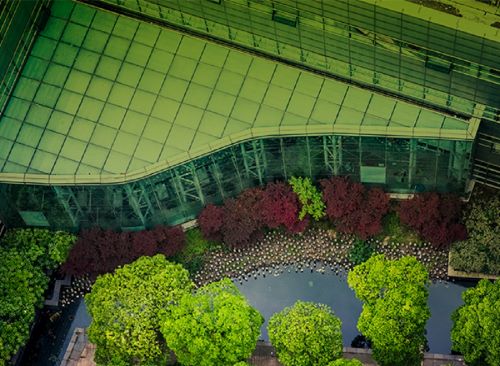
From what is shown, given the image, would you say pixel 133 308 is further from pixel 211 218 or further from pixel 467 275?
pixel 467 275

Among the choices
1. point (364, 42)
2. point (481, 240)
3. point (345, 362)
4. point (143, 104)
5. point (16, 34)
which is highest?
point (364, 42)

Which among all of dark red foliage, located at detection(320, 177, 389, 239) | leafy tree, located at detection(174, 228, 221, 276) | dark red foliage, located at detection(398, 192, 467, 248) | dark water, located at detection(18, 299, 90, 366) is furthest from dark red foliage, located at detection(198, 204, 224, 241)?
dark red foliage, located at detection(398, 192, 467, 248)

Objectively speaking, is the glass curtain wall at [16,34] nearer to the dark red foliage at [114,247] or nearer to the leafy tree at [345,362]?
the dark red foliage at [114,247]

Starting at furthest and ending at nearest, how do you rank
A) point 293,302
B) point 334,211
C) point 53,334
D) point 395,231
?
point 53,334 < point 395,231 < point 293,302 < point 334,211

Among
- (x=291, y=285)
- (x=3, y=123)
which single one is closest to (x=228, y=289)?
(x=291, y=285)

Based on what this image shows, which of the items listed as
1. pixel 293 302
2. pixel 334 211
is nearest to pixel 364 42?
pixel 334 211

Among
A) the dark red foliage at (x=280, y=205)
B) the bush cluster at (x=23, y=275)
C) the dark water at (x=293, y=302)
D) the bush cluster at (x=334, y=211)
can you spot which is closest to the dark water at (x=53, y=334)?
the dark water at (x=293, y=302)
